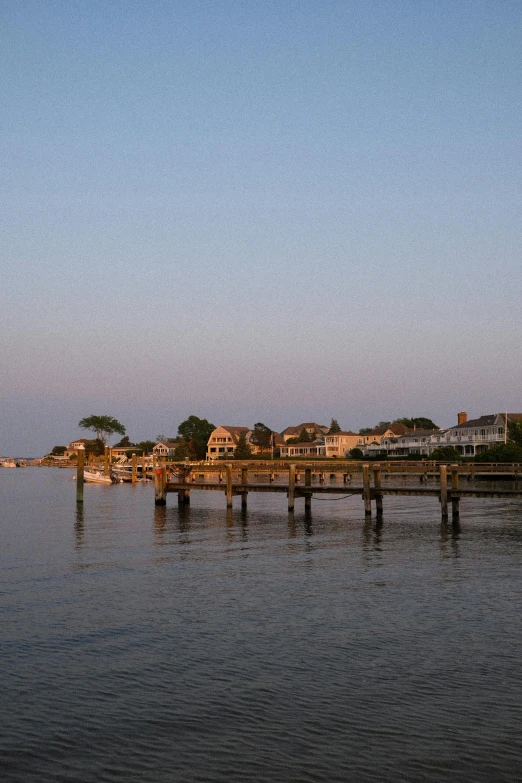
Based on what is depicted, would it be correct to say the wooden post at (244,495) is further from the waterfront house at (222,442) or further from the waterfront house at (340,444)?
the waterfront house at (222,442)

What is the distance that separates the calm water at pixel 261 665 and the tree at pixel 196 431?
161 meters

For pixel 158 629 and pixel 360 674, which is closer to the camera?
pixel 360 674

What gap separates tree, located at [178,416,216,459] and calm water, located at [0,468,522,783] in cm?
16096

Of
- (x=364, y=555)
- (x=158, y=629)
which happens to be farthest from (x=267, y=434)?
(x=158, y=629)

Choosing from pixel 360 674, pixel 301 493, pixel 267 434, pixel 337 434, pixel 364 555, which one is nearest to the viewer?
pixel 360 674

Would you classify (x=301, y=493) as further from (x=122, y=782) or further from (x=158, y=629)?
(x=122, y=782)

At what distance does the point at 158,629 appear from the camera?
58.4 feet

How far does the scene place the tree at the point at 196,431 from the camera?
19200cm

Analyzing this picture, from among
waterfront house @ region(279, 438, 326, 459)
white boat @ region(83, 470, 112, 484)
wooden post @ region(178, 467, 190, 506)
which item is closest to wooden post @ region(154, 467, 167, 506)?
wooden post @ region(178, 467, 190, 506)

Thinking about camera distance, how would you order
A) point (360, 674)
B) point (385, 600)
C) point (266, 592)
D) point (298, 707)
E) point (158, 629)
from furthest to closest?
point (266, 592)
point (385, 600)
point (158, 629)
point (360, 674)
point (298, 707)

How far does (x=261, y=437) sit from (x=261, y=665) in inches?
6699

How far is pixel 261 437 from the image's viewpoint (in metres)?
185

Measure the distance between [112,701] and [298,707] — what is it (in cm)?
319

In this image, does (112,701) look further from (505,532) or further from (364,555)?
(505,532)
